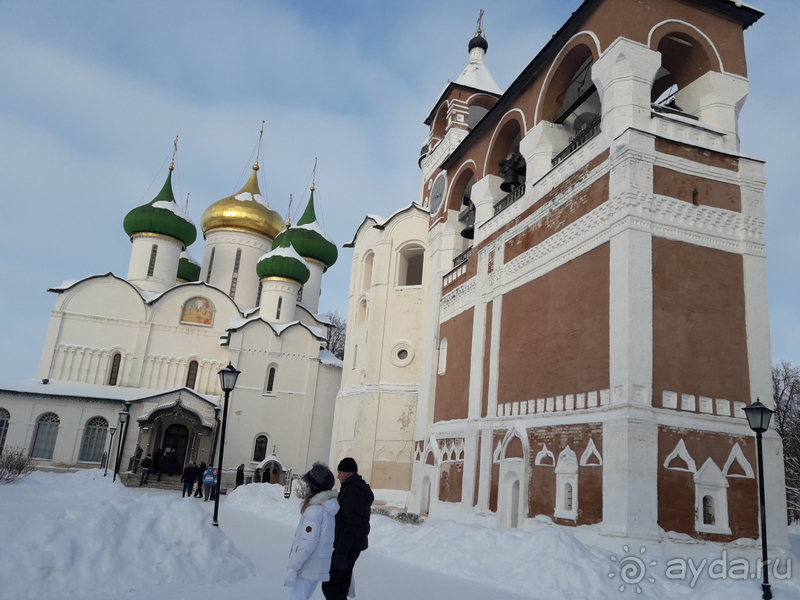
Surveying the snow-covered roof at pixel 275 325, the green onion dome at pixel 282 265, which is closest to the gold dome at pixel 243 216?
the green onion dome at pixel 282 265

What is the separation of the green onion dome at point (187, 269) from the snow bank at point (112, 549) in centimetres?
2771

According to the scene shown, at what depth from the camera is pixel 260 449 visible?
2530 centimetres

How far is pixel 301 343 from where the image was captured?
88.0 ft

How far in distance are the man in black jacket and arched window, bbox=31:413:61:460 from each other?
22.4 meters

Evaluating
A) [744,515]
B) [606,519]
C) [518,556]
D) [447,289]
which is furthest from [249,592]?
[447,289]

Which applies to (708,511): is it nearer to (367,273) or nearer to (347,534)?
(347,534)

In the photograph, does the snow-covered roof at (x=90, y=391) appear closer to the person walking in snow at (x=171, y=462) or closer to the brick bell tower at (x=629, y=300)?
the person walking in snow at (x=171, y=462)

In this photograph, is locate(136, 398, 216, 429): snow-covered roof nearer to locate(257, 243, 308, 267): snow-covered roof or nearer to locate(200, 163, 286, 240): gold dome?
locate(257, 243, 308, 267): snow-covered roof

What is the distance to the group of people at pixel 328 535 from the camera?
405 centimetres

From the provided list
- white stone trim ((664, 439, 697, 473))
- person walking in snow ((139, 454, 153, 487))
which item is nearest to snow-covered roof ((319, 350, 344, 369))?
person walking in snow ((139, 454, 153, 487))

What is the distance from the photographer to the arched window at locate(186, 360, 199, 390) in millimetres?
26266

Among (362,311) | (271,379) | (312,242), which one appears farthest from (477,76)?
(271,379)

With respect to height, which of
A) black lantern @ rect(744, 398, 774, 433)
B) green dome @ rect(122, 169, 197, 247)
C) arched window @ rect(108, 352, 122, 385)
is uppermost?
green dome @ rect(122, 169, 197, 247)

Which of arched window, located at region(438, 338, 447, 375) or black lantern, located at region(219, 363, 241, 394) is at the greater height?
arched window, located at region(438, 338, 447, 375)
